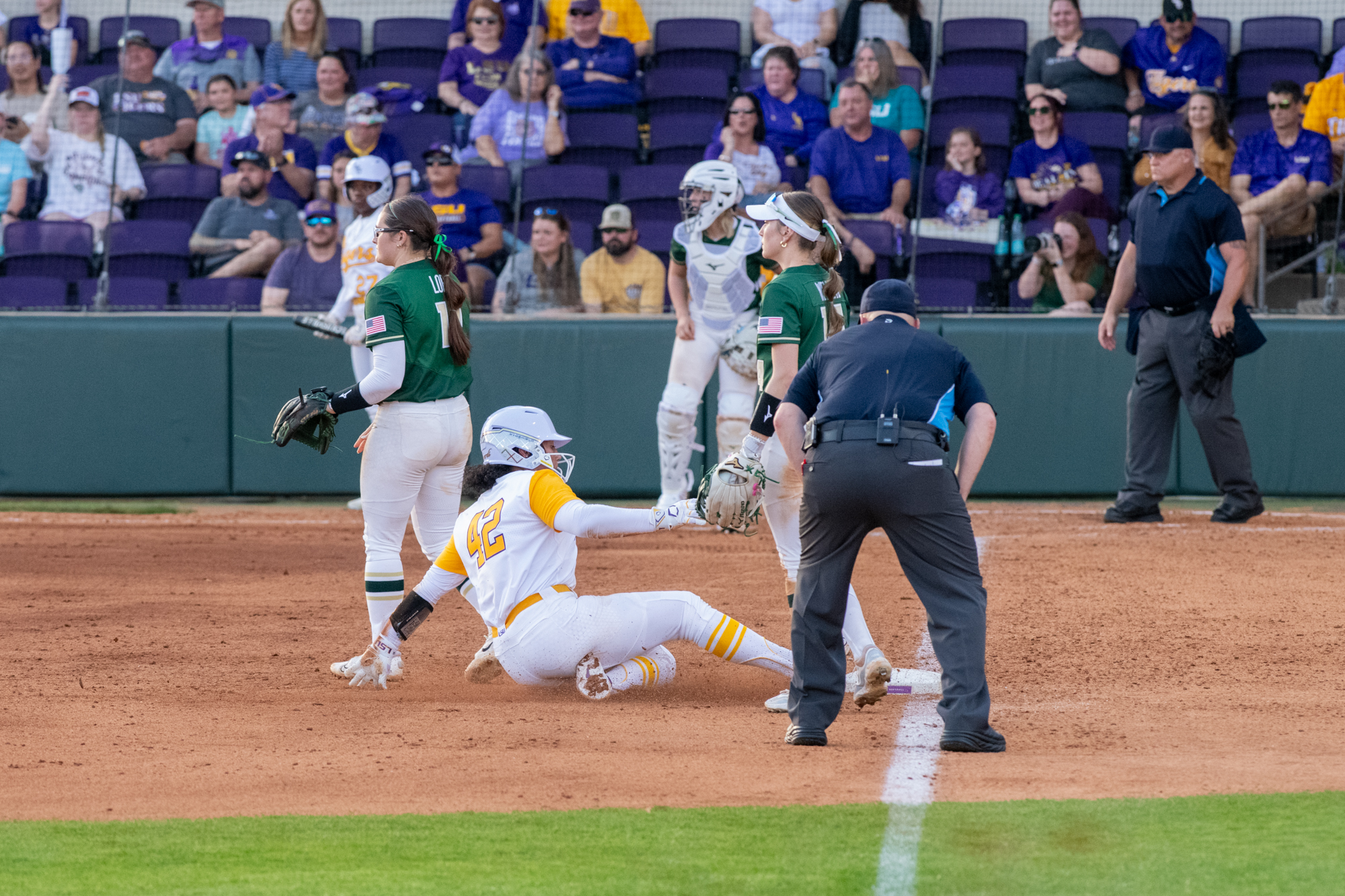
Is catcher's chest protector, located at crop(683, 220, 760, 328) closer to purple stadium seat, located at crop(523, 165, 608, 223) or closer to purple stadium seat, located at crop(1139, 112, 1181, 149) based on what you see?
purple stadium seat, located at crop(523, 165, 608, 223)

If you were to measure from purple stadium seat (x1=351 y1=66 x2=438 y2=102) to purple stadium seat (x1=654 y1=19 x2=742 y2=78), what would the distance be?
7.13 feet

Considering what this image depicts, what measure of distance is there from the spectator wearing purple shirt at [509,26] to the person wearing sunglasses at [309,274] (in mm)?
2980

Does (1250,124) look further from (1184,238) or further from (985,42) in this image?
(1184,238)

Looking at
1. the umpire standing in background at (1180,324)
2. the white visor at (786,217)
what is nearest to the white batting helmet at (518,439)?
the white visor at (786,217)

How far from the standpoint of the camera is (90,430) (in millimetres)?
12570

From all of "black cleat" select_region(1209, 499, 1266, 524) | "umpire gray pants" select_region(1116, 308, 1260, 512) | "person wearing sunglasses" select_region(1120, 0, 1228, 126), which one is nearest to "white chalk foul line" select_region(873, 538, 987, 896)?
"umpire gray pants" select_region(1116, 308, 1260, 512)

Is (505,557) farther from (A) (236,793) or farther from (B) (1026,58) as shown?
(B) (1026,58)

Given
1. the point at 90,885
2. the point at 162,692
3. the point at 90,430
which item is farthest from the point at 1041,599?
the point at 90,430

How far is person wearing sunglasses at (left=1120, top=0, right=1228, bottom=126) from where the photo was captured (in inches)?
537

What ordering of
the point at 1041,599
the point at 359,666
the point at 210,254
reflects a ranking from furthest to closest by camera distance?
the point at 210,254
the point at 1041,599
the point at 359,666

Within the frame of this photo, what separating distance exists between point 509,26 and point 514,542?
1021 centimetres

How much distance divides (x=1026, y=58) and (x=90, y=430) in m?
8.90

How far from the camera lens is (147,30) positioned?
1622 centimetres

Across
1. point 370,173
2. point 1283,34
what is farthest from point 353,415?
point 1283,34
